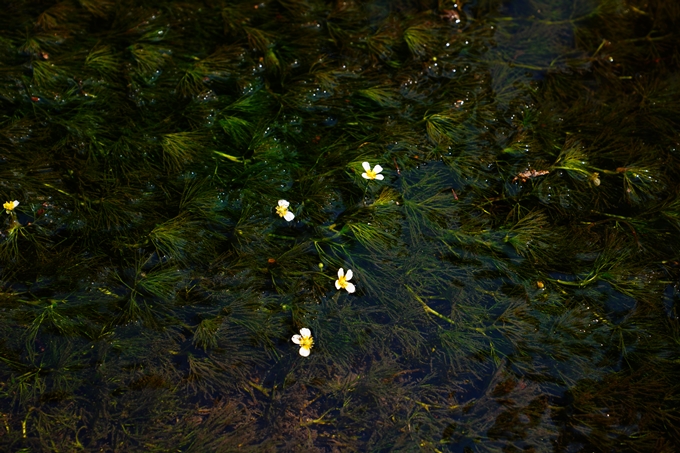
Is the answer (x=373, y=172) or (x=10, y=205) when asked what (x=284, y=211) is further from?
(x=10, y=205)

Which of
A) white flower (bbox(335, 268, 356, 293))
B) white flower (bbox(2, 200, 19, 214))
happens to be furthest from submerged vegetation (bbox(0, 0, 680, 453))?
white flower (bbox(2, 200, 19, 214))

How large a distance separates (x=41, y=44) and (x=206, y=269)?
195 cm

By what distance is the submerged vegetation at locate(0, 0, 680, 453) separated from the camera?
2539 millimetres

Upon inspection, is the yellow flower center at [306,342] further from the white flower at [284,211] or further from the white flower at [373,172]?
the white flower at [373,172]

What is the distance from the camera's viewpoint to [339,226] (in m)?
3.00

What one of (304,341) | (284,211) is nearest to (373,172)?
(284,211)

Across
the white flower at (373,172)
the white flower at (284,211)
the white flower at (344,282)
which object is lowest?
the white flower at (344,282)

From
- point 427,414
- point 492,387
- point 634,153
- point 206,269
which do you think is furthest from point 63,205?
point 634,153

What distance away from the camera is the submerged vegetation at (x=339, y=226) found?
2539mm

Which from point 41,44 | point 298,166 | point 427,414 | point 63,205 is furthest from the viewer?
point 41,44

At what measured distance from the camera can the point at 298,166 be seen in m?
3.18

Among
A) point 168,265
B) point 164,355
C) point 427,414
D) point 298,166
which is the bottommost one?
point 427,414

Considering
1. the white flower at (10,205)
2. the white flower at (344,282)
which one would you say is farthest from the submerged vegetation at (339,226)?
the white flower at (10,205)

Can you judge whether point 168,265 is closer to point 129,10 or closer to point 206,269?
point 206,269
